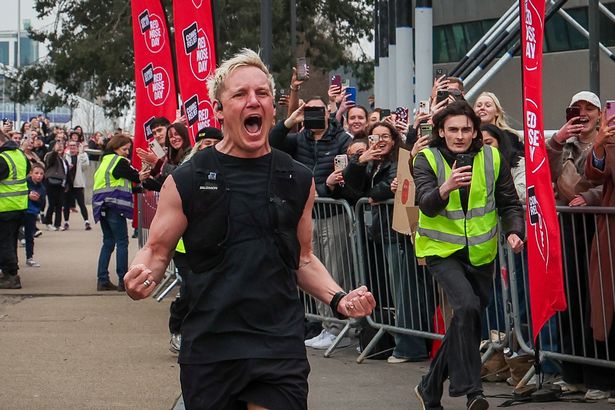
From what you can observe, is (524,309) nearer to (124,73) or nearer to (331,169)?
(331,169)

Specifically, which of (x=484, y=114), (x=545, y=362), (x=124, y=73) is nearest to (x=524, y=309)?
(x=545, y=362)

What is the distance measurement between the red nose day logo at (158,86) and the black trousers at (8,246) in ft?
7.06

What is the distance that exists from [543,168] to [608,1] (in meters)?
22.3

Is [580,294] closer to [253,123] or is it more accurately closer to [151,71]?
[253,123]

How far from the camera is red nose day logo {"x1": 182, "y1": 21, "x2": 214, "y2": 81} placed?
42.1 ft

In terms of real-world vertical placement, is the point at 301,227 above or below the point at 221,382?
above

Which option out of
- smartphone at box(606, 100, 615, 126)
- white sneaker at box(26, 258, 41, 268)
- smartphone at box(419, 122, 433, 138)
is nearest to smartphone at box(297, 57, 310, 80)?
smartphone at box(419, 122, 433, 138)

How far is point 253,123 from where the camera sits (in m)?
4.69

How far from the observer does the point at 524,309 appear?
8578 millimetres

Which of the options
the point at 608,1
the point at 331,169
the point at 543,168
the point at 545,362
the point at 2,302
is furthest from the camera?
the point at 608,1

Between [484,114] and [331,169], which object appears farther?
[331,169]

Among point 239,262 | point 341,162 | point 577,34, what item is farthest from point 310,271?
point 577,34

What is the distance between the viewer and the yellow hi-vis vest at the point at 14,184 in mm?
14492

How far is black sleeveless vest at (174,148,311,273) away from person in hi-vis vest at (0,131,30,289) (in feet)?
33.4
